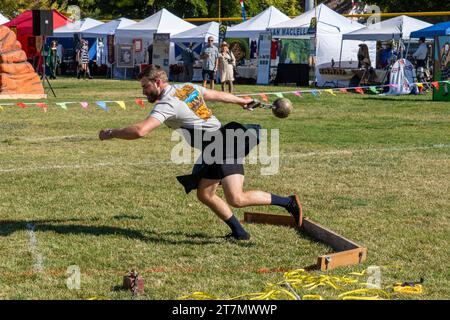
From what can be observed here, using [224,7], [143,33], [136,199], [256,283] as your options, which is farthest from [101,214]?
[224,7]

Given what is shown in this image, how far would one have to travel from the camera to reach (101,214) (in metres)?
8.68

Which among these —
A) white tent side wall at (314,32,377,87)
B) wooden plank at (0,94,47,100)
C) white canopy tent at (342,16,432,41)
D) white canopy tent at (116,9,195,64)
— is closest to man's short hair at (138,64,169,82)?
wooden plank at (0,94,47,100)

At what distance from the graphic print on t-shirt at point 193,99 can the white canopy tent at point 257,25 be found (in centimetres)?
2826

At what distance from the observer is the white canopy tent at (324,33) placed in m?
32.2

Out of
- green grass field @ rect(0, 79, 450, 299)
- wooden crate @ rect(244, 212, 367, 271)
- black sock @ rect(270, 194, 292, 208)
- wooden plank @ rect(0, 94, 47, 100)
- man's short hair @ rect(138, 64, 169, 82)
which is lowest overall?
wooden plank @ rect(0, 94, 47, 100)

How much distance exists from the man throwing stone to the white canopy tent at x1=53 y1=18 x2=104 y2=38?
3644 centimetres

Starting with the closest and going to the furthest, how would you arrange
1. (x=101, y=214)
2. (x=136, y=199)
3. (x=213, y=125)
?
(x=213, y=125) < (x=101, y=214) < (x=136, y=199)

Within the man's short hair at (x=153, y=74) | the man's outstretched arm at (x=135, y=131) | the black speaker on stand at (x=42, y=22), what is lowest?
the man's outstretched arm at (x=135, y=131)

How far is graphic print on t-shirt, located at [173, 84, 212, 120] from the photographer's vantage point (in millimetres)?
7301

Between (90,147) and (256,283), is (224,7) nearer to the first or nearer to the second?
(90,147)

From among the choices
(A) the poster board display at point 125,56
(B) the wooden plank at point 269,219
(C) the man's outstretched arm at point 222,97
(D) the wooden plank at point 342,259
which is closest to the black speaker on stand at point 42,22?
(A) the poster board display at point 125,56

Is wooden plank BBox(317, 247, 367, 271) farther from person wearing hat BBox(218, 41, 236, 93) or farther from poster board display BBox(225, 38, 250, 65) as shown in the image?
poster board display BBox(225, 38, 250, 65)

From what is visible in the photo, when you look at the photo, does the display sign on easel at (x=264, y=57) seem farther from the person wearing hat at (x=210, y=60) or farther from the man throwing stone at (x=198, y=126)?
the man throwing stone at (x=198, y=126)
